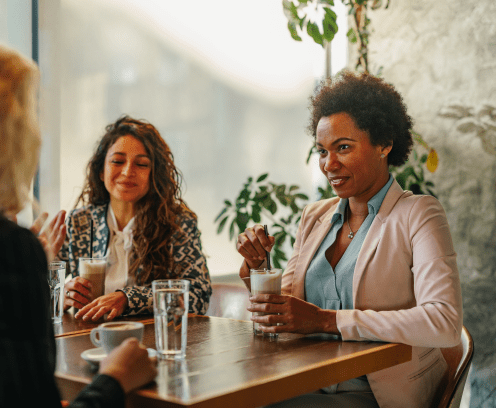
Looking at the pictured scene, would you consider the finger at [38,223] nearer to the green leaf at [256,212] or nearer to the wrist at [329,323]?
the wrist at [329,323]

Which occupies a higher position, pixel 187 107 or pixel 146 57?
pixel 146 57

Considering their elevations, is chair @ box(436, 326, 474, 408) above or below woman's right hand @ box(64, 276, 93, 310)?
below

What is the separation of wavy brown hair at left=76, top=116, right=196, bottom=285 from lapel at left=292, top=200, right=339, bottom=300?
1.82 ft

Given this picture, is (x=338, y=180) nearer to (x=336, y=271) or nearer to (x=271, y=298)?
(x=336, y=271)

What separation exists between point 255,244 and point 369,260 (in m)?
0.37

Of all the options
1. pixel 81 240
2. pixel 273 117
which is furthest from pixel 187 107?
pixel 81 240

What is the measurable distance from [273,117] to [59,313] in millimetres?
2554

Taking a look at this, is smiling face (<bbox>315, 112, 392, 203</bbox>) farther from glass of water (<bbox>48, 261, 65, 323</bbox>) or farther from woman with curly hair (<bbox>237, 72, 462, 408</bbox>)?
glass of water (<bbox>48, 261, 65, 323</bbox>)

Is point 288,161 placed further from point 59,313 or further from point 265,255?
point 59,313

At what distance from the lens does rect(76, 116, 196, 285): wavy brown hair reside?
7.29ft

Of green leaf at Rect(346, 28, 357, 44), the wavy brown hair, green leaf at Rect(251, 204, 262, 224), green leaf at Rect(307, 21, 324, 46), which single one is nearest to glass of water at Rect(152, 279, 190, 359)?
the wavy brown hair

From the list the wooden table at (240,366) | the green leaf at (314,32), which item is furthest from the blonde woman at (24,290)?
the green leaf at (314,32)

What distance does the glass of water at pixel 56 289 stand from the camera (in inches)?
68.5

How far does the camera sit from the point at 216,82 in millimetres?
3582
